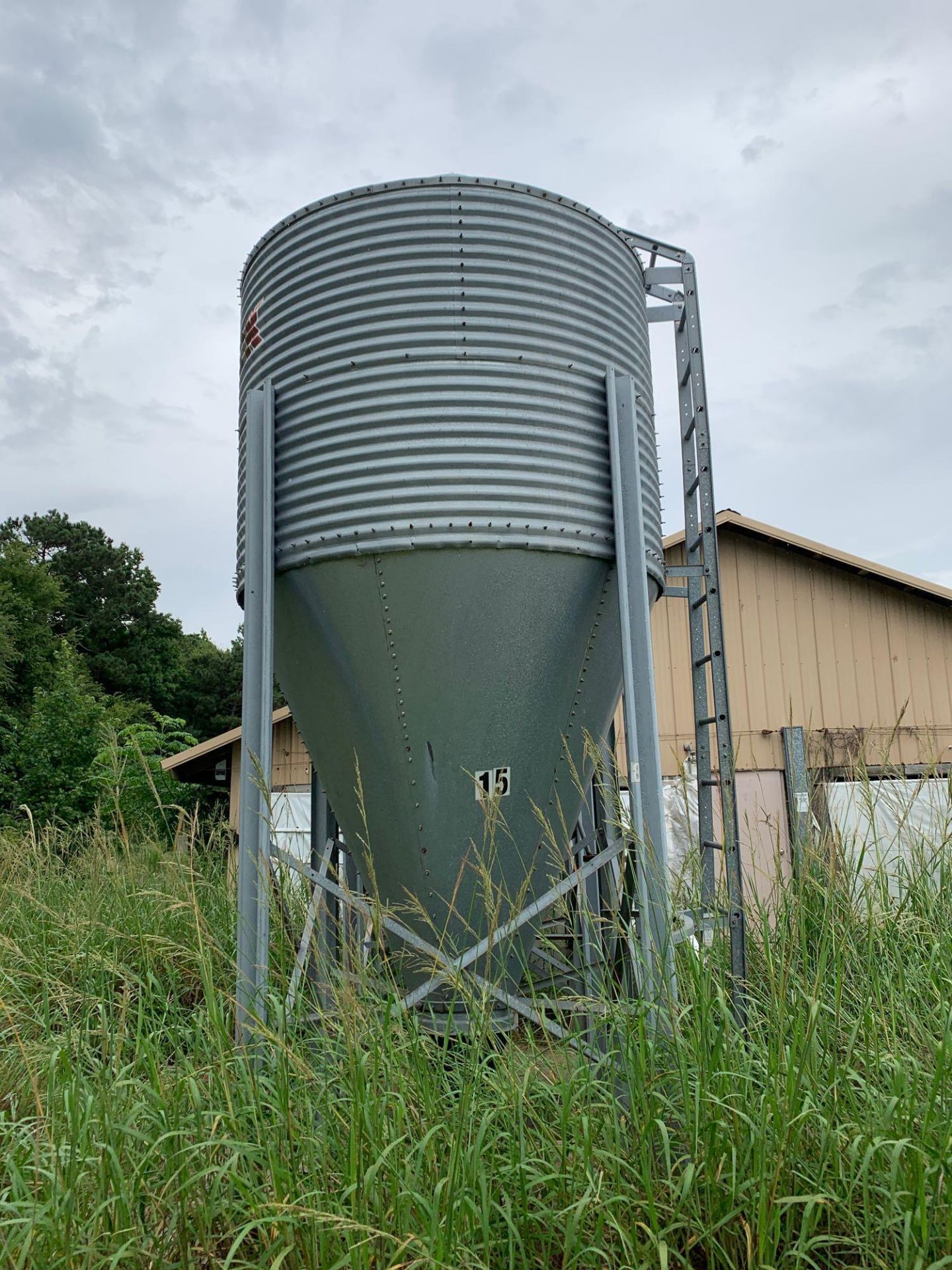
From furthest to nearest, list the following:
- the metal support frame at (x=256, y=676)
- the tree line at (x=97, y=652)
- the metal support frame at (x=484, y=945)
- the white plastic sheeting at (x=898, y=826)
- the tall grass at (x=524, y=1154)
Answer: the tree line at (x=97, y=652) → the metal support frame at (x=256, y=676) → the metal support frame at (x=484, y=945) → the white plastic sheeting at (x=898, y=826) → the tall grass at (x=524, y=1154)

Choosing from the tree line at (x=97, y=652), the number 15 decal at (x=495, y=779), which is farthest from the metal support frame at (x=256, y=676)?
the tree line at (x=97, y=652)

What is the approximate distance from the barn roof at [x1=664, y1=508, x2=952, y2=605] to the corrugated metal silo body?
7.21 meters

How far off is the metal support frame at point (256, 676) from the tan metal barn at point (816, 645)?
7.61 meters

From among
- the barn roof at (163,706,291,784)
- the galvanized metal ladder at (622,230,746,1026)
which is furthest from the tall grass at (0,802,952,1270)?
the barn roof at (163,706,291,784)

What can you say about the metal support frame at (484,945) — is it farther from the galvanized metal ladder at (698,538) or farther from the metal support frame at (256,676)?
the galvanized metal ladder at (698,538)

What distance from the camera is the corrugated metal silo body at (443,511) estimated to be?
4426mm

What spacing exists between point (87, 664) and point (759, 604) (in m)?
27.9

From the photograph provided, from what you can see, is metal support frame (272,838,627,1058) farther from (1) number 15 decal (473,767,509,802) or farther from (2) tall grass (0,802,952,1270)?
(1) number 15 decal (473,767,509,802)

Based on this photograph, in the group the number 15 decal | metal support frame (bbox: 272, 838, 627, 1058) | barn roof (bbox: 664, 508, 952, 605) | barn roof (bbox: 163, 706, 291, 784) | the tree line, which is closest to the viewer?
metal support frame (bbox: 272, 838, 627, 1058)

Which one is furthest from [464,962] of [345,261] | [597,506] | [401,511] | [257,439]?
[345,261]

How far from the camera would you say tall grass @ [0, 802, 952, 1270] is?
2348 millimetres

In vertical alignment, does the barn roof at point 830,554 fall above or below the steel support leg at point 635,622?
above

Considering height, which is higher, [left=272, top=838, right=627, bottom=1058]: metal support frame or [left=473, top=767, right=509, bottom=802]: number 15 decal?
[left=473, top=767, right=509, bottom=802]: number 15 decal

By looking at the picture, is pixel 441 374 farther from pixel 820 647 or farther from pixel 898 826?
pixel 820 647
